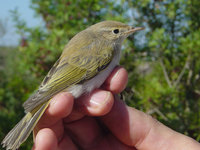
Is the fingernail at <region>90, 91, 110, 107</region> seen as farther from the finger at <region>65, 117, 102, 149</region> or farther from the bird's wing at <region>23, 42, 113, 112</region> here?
the finger at <region>65, 117, 102, 149</region>

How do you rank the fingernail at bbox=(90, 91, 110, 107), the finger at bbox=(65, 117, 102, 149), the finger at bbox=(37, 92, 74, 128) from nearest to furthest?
1. the finger at bbox=(37, 92, 74, 128)
2. the fingernail at bbox=(90, 91, 110, 107)
3. the finger at bbox=(65, 117, 102, 149)

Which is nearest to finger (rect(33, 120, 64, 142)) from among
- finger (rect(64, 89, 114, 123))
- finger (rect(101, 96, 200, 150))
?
finger (rect(64, 89, 114, 123))

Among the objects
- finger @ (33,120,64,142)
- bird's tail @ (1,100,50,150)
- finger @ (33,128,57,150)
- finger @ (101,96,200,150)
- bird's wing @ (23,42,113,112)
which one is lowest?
finger @ (101,96,200,150)

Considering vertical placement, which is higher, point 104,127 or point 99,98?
point 99,98

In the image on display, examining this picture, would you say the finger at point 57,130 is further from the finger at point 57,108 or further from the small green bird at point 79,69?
the small green bird at point 79,69

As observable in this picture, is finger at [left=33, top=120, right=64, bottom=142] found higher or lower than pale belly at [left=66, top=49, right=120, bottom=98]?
lower

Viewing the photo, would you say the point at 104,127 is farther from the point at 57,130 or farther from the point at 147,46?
the point at 147,46

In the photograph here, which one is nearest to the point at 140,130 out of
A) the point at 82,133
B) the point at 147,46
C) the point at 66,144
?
the point at 82,133

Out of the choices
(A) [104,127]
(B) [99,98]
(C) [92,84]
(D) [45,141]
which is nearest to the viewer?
(D) [45,141]
